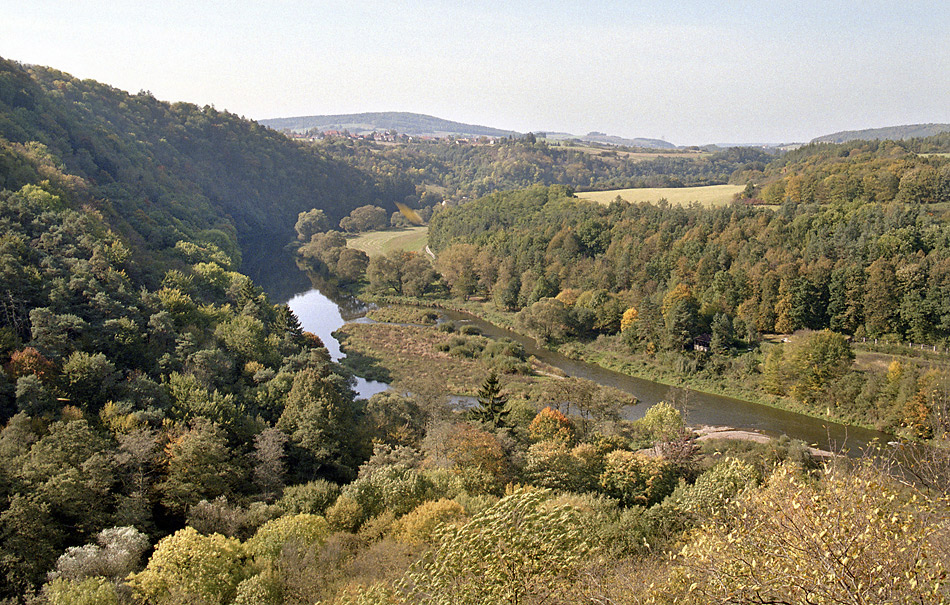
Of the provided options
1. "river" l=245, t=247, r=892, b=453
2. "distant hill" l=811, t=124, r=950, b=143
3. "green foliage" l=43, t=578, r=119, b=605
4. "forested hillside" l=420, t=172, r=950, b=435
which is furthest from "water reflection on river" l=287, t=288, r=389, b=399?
"distant hill" l=811, t=124, r=950, b=143

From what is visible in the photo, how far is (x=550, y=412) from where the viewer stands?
26.5m

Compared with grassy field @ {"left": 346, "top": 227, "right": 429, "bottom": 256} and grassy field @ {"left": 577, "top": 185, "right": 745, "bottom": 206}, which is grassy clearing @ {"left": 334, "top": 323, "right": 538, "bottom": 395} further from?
grassy field @ {"left": 346, "top": 227, "right": 429, "bottom": 256}

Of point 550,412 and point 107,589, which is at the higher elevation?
point 107,589

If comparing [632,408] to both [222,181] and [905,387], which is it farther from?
[222,181]

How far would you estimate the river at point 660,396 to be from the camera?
106ft

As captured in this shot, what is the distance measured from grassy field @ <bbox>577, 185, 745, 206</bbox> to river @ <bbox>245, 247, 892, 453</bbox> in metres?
28.4

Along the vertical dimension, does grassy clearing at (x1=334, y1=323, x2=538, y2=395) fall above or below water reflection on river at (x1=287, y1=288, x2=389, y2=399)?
above

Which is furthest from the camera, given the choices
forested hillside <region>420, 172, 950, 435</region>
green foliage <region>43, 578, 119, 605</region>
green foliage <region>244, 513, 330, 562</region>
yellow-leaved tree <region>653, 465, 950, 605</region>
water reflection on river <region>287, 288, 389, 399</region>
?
water reflection on river <region>287, 288, 389, 399</region>

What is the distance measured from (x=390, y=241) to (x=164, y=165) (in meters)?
33.2

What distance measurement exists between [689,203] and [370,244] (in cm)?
4835

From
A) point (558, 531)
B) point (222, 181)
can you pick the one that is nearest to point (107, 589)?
point (558, 531)

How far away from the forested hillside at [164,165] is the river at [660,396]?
14.0m

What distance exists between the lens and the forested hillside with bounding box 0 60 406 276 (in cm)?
4506

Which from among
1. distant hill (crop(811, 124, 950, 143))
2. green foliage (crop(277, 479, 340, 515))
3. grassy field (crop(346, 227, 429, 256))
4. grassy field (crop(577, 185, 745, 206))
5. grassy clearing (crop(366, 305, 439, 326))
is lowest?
grassy clearing (crop(366, 305, 439, 326))
